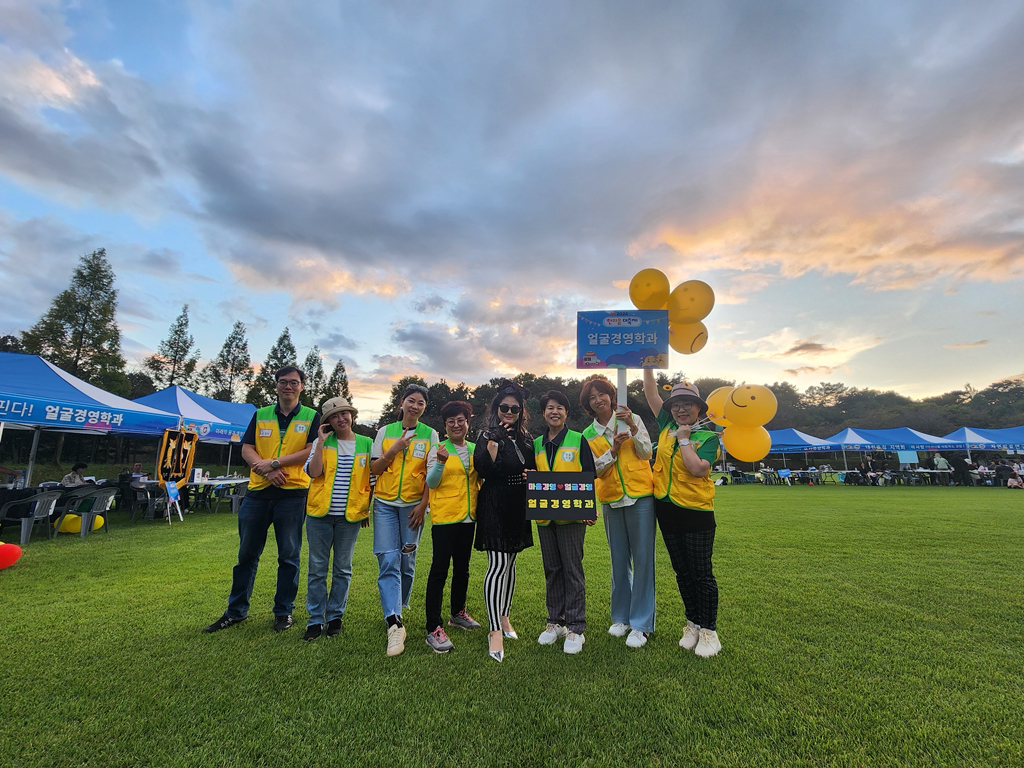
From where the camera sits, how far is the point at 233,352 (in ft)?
134

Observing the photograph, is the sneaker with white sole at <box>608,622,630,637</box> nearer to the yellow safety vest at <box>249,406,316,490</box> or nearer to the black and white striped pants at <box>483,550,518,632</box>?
the black and white striped pants at <box>483,550,518,632</box>

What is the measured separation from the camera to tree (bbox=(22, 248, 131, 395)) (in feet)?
86.3

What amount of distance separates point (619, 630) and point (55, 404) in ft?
30.2

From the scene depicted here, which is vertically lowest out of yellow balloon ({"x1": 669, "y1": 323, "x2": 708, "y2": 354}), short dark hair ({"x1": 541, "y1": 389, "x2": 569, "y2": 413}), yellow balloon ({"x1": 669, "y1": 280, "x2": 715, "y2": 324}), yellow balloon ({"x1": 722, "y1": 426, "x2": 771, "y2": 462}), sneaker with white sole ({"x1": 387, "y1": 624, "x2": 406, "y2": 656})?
sneaker with white sole ({"x1": 387, "y1": 624, "x2": 406, "y2": 656})

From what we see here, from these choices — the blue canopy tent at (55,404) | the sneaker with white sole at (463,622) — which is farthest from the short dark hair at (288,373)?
the blue canopy tent at (55,404)

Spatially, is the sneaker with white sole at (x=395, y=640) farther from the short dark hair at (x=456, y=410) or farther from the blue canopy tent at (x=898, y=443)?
the blue canopy tent at (x=898, y=443)

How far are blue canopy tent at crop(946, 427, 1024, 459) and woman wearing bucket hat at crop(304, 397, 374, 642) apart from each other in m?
33.3

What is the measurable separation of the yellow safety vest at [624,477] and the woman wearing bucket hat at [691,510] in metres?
0.10

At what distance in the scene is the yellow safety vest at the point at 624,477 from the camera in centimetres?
340

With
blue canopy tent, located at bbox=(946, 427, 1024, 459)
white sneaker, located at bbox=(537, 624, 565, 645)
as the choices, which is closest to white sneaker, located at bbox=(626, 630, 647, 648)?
white sneaker, located at bbox=(537, 624, 565, 645)

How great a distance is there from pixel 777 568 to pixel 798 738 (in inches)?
151

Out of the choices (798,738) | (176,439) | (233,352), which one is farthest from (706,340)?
(233,352)

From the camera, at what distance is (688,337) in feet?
15.8

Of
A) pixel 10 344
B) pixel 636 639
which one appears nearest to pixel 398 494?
pixel 636 639
